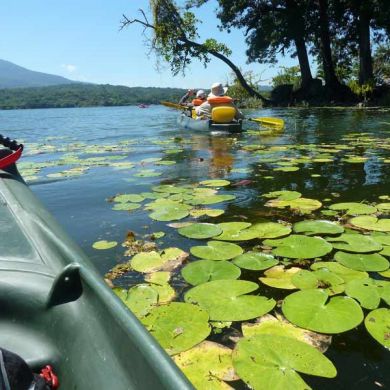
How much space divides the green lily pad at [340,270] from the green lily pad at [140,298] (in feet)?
2.98

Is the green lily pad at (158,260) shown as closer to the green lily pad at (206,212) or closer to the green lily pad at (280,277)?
the green lily pad at (280,277)

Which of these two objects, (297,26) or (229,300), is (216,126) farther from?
(297,26)

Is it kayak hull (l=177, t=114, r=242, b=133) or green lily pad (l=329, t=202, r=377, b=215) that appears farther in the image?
kayak hull (l=177, t=114, r=242, b=133)

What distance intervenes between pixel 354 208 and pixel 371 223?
1.36 ft

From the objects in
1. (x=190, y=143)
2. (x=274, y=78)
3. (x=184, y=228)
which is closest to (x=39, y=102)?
(x=274, y=78)

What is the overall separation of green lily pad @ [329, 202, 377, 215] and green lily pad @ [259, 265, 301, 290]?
121 centimetres

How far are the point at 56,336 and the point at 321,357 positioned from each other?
92cm

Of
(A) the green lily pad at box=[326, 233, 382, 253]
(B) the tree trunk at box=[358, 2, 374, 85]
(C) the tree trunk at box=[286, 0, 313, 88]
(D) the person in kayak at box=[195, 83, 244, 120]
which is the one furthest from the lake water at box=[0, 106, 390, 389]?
(C) the tree trunk at box=[286, 0, 313, 88]

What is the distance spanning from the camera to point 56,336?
1085 millimetres

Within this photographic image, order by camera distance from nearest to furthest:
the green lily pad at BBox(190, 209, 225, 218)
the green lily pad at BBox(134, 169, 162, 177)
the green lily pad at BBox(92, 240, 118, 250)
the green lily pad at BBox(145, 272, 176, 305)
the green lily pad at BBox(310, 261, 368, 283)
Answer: the green lily pad at BBox(145, 272, 176, 305)
the green lily pad at BBox(310, 261, 368, 283)
the green lily pad at BBox(92, 240, 118, 250)
the green lily pad at BBox(190, 209, 225, 218)
the green lily pad at BBox(134, 169, 162, 177)

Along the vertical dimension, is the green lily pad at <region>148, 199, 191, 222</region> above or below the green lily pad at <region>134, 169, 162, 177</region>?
below

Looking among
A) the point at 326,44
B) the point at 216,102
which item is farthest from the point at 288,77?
the point at 216,102

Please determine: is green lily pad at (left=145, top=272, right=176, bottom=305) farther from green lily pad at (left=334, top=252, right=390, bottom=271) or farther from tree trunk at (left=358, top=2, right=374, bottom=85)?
tree trunk at (left=358, top=2, right=374, bottom=85)

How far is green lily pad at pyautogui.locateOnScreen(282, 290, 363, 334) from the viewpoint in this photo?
1613 millimetres
